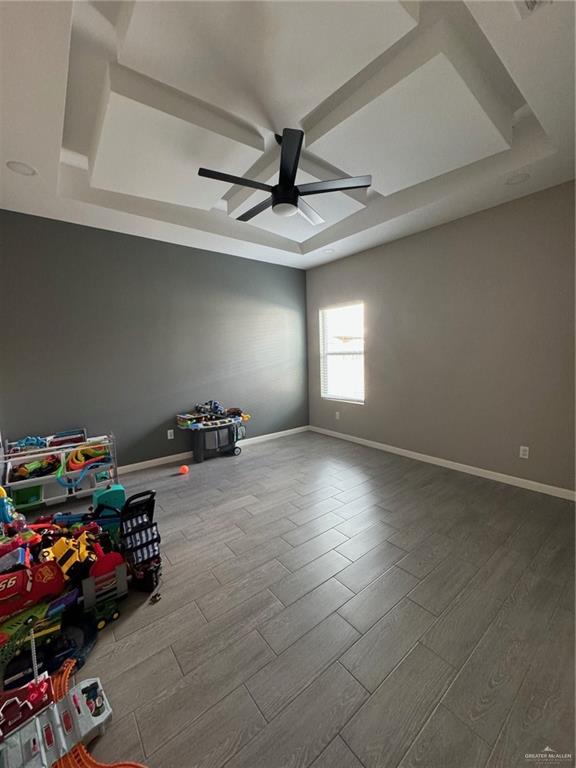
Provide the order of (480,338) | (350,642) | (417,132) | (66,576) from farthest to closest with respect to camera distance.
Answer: (480,338)
(417,132)
(66,576)
(350,642)

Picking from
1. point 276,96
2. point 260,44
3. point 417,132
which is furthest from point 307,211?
point 260,44

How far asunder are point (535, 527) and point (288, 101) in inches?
140

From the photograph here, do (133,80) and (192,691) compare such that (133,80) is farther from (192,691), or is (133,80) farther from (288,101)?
(192,691)

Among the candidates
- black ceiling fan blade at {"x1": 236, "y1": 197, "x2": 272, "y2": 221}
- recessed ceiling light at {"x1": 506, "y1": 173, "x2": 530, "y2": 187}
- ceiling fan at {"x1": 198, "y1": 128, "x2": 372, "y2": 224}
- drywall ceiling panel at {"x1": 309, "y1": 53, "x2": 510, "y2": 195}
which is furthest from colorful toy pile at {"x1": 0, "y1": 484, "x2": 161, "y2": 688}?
recessed ceiling light at {"x1": 506, "y1": 173, "x2": 530, "y2": 187}

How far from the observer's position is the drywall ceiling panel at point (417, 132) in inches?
67.2

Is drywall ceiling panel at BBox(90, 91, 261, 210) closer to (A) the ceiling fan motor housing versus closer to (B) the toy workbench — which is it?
(A) the ceiling fan motor housing

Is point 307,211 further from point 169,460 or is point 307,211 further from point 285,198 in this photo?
point 169,460

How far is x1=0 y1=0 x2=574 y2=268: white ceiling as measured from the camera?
1.40 m

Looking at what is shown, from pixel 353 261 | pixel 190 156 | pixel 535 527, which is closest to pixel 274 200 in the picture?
pixel 190 156

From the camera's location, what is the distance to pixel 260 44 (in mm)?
1521

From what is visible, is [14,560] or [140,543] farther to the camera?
[140,543]

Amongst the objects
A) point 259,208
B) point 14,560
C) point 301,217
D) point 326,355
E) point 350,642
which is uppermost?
point 301,217

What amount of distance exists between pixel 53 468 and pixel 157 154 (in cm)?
277

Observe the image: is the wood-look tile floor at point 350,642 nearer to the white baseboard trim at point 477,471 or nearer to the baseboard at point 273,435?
the white baseboard trim at point 477,471
